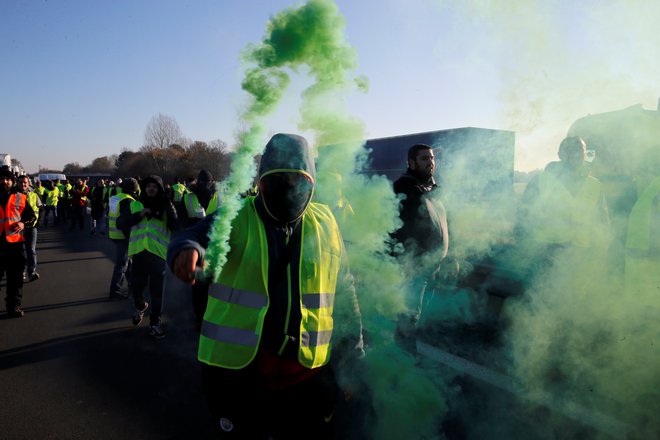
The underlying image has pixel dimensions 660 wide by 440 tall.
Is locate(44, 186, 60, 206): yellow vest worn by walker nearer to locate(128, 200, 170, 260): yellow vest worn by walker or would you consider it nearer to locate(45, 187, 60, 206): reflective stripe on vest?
locate(45, 187, 60, 206): reflective stripe on vest

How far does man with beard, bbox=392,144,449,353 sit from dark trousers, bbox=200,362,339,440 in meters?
1.86

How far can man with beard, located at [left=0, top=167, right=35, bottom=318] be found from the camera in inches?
220

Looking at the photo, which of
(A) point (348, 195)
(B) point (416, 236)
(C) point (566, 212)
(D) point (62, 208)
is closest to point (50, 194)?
(D) point (62, 208)

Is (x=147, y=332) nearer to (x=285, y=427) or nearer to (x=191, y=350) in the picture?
(x=191, y=350)

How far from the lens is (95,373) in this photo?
4055 mm

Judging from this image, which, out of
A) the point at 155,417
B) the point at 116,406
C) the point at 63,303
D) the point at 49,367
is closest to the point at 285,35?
the point at 155,417

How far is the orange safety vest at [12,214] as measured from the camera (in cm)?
557

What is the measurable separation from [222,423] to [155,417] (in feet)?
5.95

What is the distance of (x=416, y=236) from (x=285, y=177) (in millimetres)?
2106

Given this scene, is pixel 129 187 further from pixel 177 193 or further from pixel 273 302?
pixel 273 302

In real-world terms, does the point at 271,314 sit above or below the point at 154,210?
below

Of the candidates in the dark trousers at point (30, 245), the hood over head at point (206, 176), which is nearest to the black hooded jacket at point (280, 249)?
the hood over head at point (206, 176)

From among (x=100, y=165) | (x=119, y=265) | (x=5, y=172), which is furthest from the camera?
(x=100, y=165)

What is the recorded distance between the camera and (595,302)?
378cm
